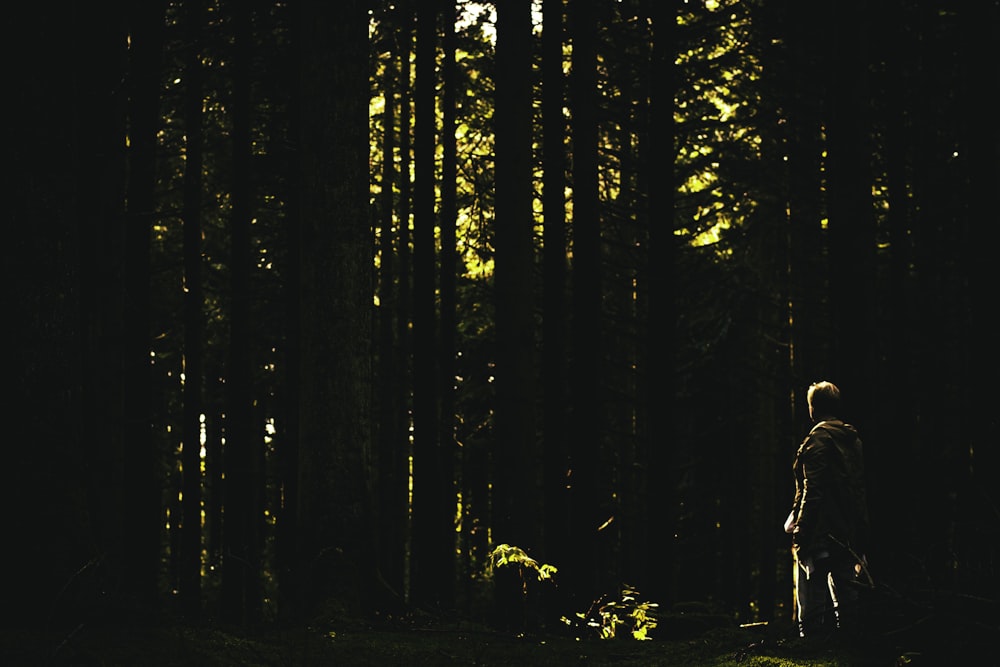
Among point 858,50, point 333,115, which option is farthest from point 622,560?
point 333,115

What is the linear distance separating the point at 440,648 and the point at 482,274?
15.5m

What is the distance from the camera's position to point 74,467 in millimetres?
5508

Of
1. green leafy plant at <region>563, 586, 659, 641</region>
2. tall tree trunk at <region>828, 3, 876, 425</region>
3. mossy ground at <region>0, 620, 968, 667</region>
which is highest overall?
tall tree trunk at <region>828, 3, 876, 425</region>

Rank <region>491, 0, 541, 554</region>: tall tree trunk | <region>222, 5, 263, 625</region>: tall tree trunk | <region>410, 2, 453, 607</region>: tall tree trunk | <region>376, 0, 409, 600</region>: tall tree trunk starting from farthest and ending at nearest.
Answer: <region>376, 0, 409, 600</region>: tall tree trunk → <region>410, 2, 453, 607</region>: tall tree trunk → <region>222, 5, 263, 625</region>: tall tree trunk → <region>491, 0, 541, 554</region>: tall tree trunk

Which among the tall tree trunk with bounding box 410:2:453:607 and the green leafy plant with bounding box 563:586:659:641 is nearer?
the green leafy plant with bounding box 563:586:659:641

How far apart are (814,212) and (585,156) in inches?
188

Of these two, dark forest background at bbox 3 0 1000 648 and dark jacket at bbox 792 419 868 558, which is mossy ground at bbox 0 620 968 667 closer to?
dark forest background at bbox 3 0 1000 648

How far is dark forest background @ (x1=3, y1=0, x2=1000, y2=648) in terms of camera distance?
5.71m

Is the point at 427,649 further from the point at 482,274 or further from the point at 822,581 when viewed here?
the point at 482,274

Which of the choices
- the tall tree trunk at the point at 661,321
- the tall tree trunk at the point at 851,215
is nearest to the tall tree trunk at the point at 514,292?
the tall tree trunk at the point at 661,321

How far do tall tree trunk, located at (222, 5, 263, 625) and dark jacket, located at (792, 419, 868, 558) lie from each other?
855 centimetres

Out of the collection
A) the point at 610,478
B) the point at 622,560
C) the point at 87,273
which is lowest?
the point at 622,560

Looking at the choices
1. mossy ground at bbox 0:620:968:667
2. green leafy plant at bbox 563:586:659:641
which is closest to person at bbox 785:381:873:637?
green leafy plant at bbox 563:586:659:641

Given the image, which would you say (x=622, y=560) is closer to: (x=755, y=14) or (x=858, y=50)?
(x=755, y=14)
